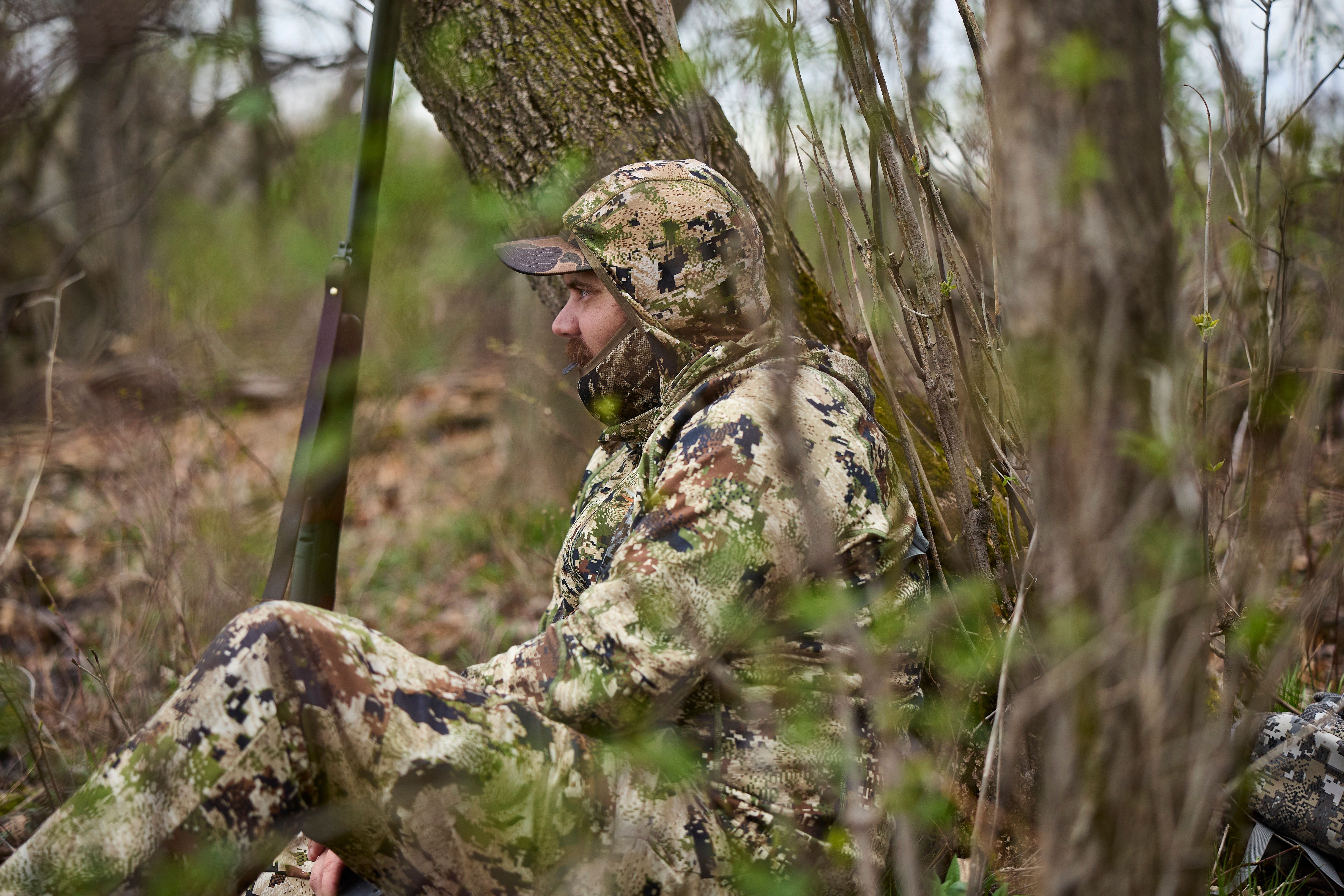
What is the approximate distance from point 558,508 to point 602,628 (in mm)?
2869

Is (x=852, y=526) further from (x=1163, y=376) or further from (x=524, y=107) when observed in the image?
(x=524, y=107)

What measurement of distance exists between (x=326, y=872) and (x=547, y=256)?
1.30m

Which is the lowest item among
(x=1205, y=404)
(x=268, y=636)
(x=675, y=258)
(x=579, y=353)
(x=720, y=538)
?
(x=268, y=636)

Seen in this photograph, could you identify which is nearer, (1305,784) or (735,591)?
(735,591)

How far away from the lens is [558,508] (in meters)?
4.38

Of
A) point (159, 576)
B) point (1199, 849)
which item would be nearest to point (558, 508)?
point (159, 576)

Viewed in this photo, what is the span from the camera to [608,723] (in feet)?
5.13

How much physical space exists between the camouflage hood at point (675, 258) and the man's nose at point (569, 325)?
0.14 metres

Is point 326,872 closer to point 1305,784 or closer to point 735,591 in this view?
point 735,591

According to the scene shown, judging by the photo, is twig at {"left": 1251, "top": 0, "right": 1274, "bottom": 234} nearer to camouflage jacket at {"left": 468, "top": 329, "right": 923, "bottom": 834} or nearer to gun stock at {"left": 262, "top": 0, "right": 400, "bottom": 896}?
camouflage jacket at {"left": 468, "top": 329, "right": 923, "bottom": 834}

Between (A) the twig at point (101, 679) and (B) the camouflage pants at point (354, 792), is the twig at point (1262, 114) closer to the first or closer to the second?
(B) the camouflage pants at point (354, 792)

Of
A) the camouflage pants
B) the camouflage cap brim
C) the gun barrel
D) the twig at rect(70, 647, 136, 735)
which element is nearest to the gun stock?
the gun barrel

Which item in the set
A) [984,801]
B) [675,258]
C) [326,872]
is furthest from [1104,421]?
[326,872]

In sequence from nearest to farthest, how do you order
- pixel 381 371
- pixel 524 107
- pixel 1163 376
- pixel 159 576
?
pixel 1163 376
pixel 524 107
pixel 159 576
pixel 381 371
